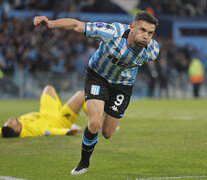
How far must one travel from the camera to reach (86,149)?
6902mm

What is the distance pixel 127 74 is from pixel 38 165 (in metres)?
1.65

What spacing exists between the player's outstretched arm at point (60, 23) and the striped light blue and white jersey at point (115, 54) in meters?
0.13

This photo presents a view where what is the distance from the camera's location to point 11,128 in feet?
33.6

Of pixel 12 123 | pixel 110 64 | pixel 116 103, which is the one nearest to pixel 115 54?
pixel 110 64

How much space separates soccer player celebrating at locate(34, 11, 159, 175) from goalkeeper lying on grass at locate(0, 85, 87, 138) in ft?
10.1

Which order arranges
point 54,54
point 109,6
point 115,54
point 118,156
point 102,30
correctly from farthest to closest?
point 109,6
point 54,54
point 118,156
point 115,54
point 102,30

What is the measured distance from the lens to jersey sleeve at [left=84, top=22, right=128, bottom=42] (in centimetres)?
693

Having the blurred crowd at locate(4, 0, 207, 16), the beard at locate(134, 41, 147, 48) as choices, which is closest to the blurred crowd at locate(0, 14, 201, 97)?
the blurred crowd at locate(4, 0, 207, 16)

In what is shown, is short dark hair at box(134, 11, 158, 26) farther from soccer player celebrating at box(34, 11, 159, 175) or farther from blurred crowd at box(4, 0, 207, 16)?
blurred crowd at box(4, 0, 207, 16)

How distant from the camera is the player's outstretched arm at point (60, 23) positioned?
6438 millimetres

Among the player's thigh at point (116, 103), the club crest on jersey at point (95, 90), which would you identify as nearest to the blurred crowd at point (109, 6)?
the player's thigh at point (116, 103)

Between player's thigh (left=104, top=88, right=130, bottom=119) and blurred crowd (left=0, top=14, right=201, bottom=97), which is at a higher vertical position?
player's thigh (left=104, top=88, right=130, bottom=119)

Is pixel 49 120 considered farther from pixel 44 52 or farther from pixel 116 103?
pixel 44 52

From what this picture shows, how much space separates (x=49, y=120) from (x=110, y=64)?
3903 mm
